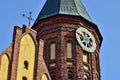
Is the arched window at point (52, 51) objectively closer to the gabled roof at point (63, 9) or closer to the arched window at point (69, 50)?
the arched window at point (69, 50)

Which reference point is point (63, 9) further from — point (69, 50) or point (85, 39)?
point (69, 50)

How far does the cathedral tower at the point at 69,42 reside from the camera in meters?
26.6

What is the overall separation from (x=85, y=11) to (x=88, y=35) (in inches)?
133

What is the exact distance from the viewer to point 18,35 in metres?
21.0

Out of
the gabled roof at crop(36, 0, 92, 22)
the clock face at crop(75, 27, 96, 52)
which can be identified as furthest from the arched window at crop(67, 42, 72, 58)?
the gabled roof at crop(36, 0, 92, 22)

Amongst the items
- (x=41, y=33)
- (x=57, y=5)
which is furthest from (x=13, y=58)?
(x=57, y=5)

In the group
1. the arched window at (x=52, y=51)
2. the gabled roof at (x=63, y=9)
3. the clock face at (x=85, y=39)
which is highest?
the gabled roof at (x=63, y=9)

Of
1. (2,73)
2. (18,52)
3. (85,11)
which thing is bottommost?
(2,73)

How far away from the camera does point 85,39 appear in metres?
28.1

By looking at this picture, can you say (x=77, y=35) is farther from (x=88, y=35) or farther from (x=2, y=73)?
(x=2, y=73)

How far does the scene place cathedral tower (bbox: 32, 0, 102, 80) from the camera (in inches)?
1048

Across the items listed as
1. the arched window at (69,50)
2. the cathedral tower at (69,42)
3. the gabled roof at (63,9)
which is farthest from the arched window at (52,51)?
the gabled roof at (63,9)

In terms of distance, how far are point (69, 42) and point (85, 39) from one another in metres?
1.24

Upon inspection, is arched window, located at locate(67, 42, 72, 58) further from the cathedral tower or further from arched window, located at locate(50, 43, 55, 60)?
arched window, located at locate(50, 43, 55, 60)
